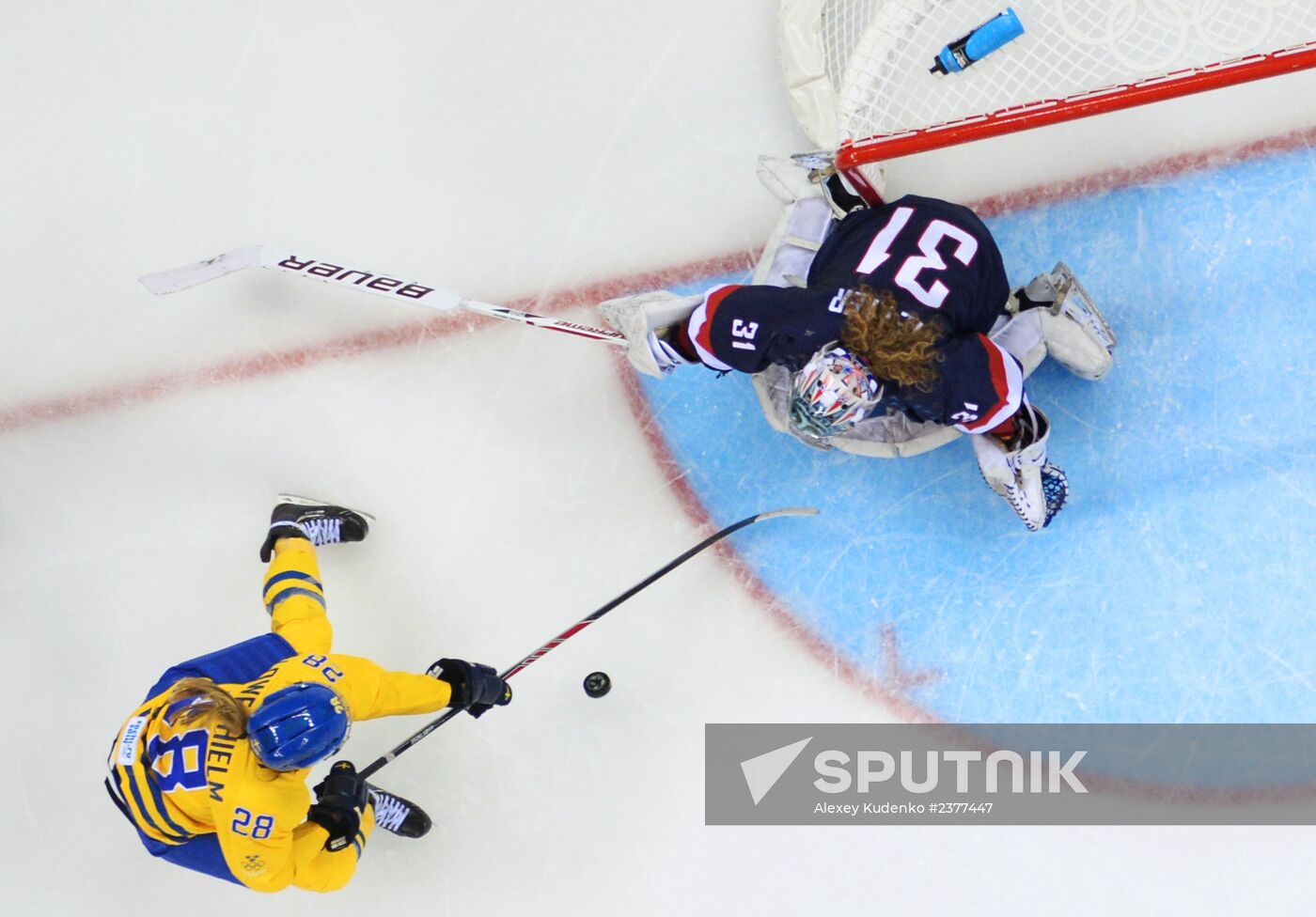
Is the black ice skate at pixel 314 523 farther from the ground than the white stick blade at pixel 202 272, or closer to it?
closer to it

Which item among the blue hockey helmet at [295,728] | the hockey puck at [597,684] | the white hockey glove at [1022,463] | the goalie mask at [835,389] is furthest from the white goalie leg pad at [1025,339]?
the blue hockey helmet at [295,728]

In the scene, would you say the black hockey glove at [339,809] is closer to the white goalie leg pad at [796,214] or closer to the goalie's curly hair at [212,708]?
the goalie's curly hair at [212,708]

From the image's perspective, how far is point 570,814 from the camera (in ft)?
11.8

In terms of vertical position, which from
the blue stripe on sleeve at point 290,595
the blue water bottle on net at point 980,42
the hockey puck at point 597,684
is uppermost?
the blue water bottle on net at point 980,42

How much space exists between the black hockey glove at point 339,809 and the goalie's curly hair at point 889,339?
179 centimetres

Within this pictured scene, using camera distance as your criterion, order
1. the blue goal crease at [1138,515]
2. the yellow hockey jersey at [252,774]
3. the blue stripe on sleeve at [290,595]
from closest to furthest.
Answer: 1. the yellow hockey jersey at [252,774]
2. the blue stripe on sleeve at [290,595]
3. the blue goal crease at [1138,515]

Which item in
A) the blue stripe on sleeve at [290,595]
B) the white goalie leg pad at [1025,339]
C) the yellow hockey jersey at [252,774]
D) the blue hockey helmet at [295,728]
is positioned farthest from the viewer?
the blue stripe on sleeve at [290,595]

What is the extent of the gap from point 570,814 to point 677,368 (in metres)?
1.42

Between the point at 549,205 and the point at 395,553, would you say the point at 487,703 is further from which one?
the point at 549,205

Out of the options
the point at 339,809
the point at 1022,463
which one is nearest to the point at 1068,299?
the point at 1022,463

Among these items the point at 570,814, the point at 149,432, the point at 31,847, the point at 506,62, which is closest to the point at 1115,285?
the point at 506,62

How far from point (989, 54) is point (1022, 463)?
3.98 ft

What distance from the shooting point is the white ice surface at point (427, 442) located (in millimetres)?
3562

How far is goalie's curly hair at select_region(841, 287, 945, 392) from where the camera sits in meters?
2.64
